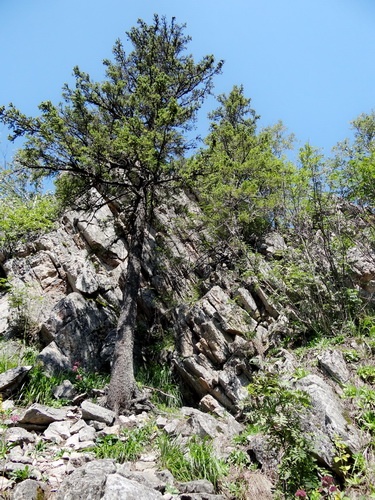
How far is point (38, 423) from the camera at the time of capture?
566 cm

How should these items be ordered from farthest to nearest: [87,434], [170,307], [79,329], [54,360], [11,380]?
→ [170,307]
[79,329]
[54,360]
[11,380]
[87,434]

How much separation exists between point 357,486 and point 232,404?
4.34m

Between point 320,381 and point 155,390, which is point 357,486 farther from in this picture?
point 155,390

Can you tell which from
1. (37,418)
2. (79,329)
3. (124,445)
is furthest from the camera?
(79,329)

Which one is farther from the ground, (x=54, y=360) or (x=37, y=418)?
(x=54, y=360)

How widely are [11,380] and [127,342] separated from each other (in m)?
2.54

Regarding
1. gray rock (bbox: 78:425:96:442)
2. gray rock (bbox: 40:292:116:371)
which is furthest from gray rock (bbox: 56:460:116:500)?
gray rock (bbox: 40:292:116:371)

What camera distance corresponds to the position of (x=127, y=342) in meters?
8.07

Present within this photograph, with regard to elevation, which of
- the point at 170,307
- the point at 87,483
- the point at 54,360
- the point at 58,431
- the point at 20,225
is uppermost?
the point at 20,225

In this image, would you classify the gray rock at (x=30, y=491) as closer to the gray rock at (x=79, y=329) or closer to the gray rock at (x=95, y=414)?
the gray rock at (x=95, y=414)

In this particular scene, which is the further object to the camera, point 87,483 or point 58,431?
point 58,431

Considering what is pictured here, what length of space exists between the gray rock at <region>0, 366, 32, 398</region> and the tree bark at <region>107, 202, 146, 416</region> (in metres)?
1.84

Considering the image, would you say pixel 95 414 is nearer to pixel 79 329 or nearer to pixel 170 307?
pixel 79 329

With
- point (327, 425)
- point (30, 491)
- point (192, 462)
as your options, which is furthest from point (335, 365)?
point (30, 491)
